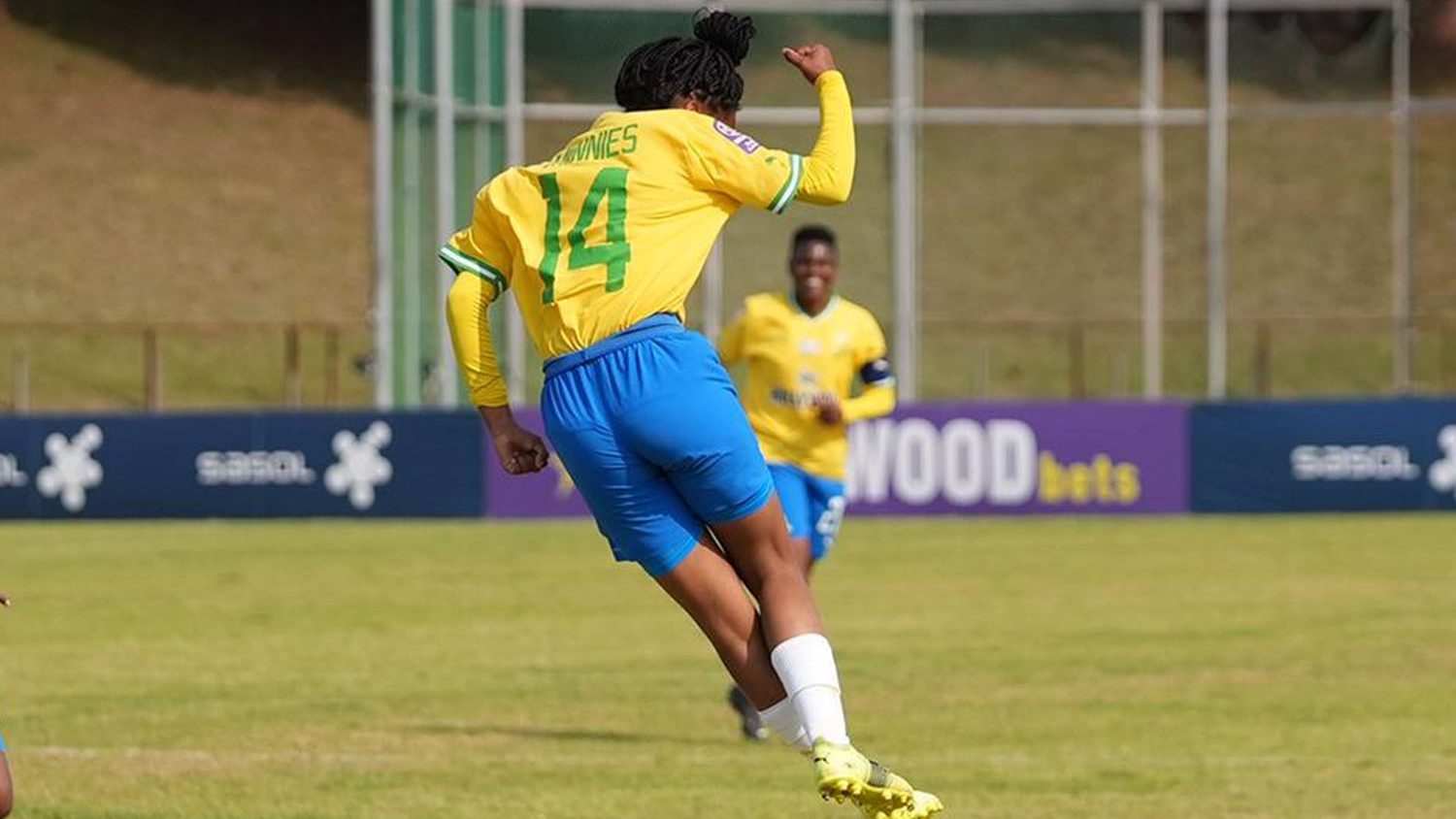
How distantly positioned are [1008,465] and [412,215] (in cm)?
743

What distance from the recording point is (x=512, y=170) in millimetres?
8211

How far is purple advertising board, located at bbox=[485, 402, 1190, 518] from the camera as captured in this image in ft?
96.8

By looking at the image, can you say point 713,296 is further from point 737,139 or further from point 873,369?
point 737,139

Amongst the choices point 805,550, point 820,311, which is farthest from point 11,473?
point 805,550

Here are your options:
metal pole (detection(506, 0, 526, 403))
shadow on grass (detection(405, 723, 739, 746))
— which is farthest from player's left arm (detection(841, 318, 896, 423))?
metal pole (detection(506, 0, 526, 403))

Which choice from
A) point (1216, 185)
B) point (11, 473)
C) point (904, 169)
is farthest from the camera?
point (1216, 185)

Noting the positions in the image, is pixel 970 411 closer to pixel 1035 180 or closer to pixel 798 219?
pixel 798 219

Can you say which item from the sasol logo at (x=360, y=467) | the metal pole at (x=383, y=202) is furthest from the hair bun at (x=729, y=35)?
the metal pole at (x=383, y=202)

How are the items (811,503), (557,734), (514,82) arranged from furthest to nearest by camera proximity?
1. (514,82)
2. (811,503)
3. (557,734)

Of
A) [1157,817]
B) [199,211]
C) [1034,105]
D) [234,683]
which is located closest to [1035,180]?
[1034,105]

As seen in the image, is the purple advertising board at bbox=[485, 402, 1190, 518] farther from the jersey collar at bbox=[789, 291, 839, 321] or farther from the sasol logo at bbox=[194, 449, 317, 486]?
the jersey collar at bbox=[789, 291, 839, 321]

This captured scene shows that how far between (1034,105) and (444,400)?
940 cm

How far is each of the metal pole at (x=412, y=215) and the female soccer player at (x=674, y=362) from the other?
80.6ft

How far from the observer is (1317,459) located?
29562 mm
